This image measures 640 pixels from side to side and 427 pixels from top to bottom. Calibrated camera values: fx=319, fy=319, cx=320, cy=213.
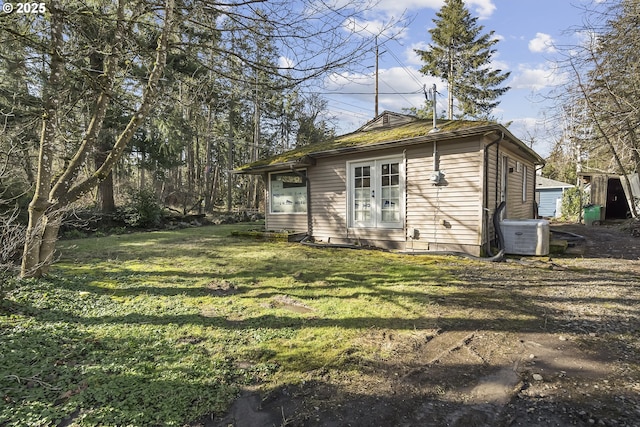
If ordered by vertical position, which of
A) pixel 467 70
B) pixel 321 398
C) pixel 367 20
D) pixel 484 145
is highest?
pixel 467 70

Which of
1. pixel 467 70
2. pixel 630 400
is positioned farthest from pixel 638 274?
pixel 467 70

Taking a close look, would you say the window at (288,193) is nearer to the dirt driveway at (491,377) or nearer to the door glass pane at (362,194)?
the door glass pane at (362,194)

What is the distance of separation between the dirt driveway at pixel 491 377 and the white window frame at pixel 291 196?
21.8 feet

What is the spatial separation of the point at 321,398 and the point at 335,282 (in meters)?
2.79

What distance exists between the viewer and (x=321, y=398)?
2102 mm

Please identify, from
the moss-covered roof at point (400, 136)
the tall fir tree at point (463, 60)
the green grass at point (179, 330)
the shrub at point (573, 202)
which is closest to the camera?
the green grass at point (179, 330)

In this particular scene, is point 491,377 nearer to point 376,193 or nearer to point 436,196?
point 436,196

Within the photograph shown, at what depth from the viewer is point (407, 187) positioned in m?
7.90

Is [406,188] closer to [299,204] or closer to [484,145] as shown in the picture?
[484,145]

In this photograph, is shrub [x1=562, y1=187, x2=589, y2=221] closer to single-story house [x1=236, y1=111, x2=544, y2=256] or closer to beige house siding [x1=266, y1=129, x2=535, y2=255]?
single-story house [x1=236, y1=111, x2=544, y2=256]

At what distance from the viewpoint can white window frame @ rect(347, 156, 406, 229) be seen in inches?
317

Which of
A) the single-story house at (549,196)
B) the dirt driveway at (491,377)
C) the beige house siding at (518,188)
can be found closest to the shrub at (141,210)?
the dirt driveway at (491,377)

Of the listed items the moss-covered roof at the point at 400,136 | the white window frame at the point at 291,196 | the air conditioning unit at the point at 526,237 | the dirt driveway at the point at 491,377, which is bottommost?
the dirt driveway at the point at 491,377

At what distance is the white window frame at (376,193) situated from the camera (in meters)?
8.05
